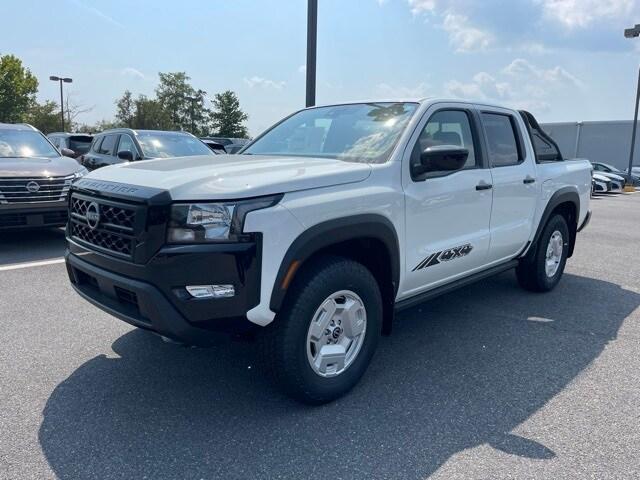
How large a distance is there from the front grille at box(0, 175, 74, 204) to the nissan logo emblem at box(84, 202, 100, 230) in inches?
174

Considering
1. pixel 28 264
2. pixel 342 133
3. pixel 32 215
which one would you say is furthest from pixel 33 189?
A: pixel 342 133

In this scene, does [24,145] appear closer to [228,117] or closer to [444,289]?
[444,289]

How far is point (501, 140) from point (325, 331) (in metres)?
2.66

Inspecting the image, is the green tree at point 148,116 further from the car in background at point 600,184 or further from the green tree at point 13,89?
the car in background at point 600,184

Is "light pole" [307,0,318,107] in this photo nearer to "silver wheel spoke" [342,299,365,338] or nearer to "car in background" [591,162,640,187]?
"silver wheel spoke" [342,299,365,338]

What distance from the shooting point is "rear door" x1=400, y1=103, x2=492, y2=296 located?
3.47m

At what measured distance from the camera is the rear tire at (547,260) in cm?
528

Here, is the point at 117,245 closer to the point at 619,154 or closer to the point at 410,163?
the point at 410,163

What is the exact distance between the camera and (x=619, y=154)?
41.0 m

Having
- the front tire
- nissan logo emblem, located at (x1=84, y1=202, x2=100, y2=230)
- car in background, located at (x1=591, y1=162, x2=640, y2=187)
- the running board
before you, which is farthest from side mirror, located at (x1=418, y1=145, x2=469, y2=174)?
car in background, located at (x1=591, y1=162, x2=640, y2=187)

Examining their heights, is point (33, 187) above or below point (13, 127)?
below

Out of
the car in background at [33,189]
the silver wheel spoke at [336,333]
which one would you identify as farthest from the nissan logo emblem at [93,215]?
the car in background at [33,189]

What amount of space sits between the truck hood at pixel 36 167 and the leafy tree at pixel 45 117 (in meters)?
44.5

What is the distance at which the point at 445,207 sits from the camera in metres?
3.70
